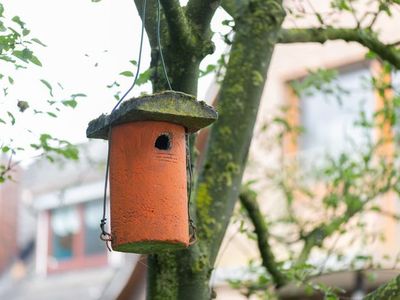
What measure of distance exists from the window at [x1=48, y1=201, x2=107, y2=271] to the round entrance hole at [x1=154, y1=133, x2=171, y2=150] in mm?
13232

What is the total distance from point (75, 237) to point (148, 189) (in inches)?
574

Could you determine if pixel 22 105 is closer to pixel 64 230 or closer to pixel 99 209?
pixel 99 209

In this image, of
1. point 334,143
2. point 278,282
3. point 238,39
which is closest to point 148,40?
point 238,39

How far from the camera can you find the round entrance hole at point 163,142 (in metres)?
3.82

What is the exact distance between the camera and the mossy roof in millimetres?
3654

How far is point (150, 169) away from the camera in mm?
3762

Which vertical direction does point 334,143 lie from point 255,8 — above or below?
above

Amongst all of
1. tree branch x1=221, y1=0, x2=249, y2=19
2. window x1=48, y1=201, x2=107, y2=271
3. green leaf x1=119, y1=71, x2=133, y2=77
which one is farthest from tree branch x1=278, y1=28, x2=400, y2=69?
window x1=48, y1=201, x2=107, y2=271

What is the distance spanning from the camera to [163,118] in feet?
12.3

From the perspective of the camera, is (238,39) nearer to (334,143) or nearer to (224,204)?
(224,204)

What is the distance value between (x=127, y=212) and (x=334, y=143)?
9.91 meters

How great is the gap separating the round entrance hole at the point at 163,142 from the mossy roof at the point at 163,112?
A: 0.07m

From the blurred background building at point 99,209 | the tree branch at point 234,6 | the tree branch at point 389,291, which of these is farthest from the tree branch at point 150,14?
the blurred background building at point 99,209

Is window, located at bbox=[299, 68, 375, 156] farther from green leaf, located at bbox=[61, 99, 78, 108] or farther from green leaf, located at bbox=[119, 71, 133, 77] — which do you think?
green leaf, located at bbox=[119, 71, 133, 77]
